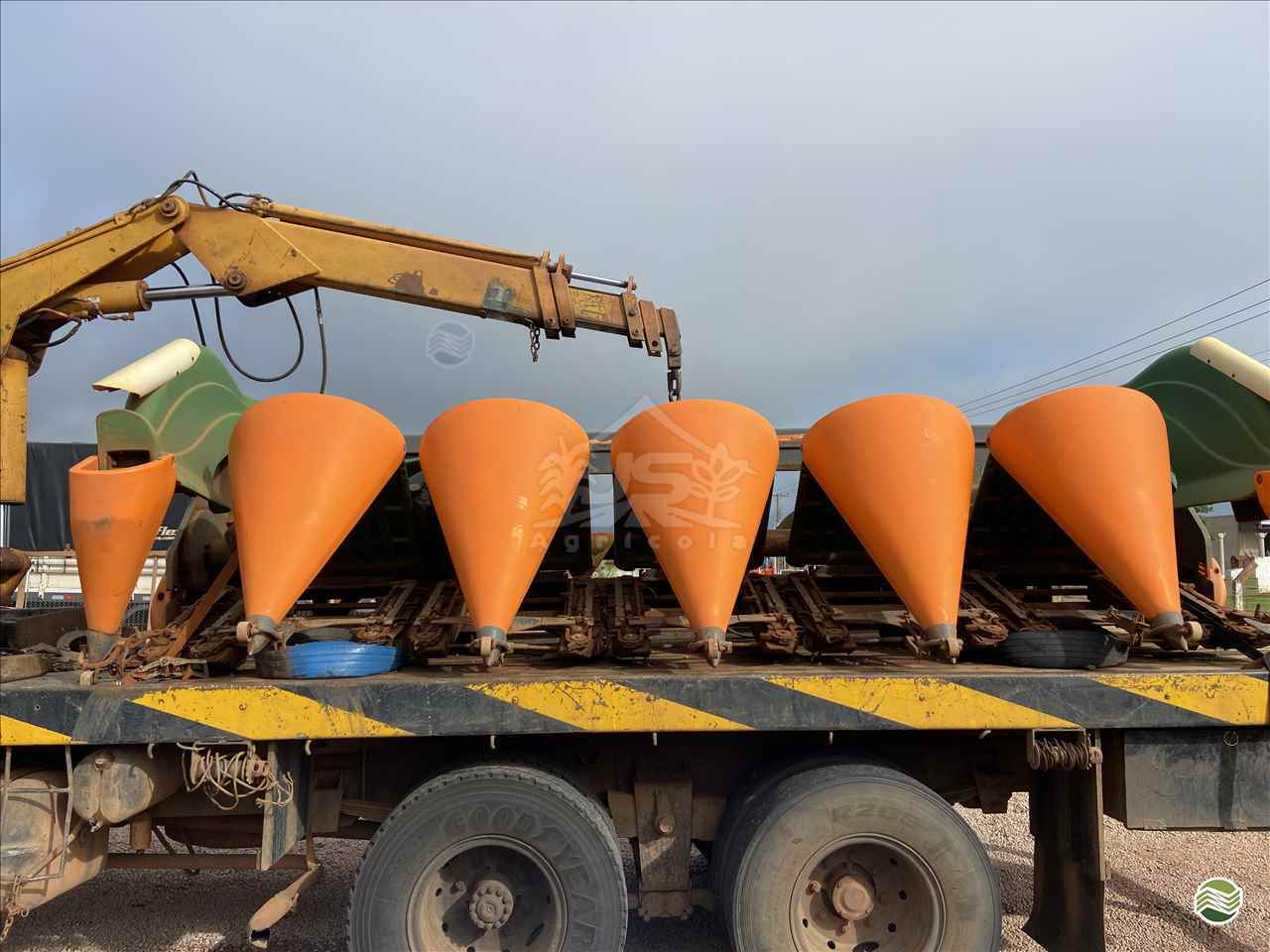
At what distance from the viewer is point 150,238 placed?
4.53 m

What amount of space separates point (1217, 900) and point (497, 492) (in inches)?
183

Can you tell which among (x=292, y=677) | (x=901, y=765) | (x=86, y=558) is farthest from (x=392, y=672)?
(x=901, y=765)

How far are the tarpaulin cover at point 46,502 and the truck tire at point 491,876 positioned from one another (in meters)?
18.2

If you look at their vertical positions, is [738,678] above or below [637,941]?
above

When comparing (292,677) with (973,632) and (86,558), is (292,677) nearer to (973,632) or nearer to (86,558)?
(86,558)

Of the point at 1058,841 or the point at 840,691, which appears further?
the point at 1058,841

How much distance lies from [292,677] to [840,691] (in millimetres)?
2268

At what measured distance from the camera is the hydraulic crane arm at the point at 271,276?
4418mm

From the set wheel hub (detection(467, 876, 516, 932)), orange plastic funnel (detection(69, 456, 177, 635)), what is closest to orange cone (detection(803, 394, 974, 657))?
wheel hub (detection(467, 876, 516, 932))

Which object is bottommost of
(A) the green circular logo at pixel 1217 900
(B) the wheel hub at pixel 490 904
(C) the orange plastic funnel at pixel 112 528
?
(A) the green circular logo at pixel 1217 900

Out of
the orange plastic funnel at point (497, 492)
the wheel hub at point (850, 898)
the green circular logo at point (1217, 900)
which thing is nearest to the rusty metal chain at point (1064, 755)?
the wheel hub at point (850, 898)

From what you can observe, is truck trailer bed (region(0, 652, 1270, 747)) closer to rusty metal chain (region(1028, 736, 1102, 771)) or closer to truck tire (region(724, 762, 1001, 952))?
rusty metal chain (region(1028, 736, 1102, 771))

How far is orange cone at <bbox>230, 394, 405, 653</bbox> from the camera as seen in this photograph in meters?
3.26

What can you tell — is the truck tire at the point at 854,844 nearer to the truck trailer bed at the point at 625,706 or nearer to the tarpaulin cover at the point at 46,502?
the truck trailer bed at the point at 625,706
